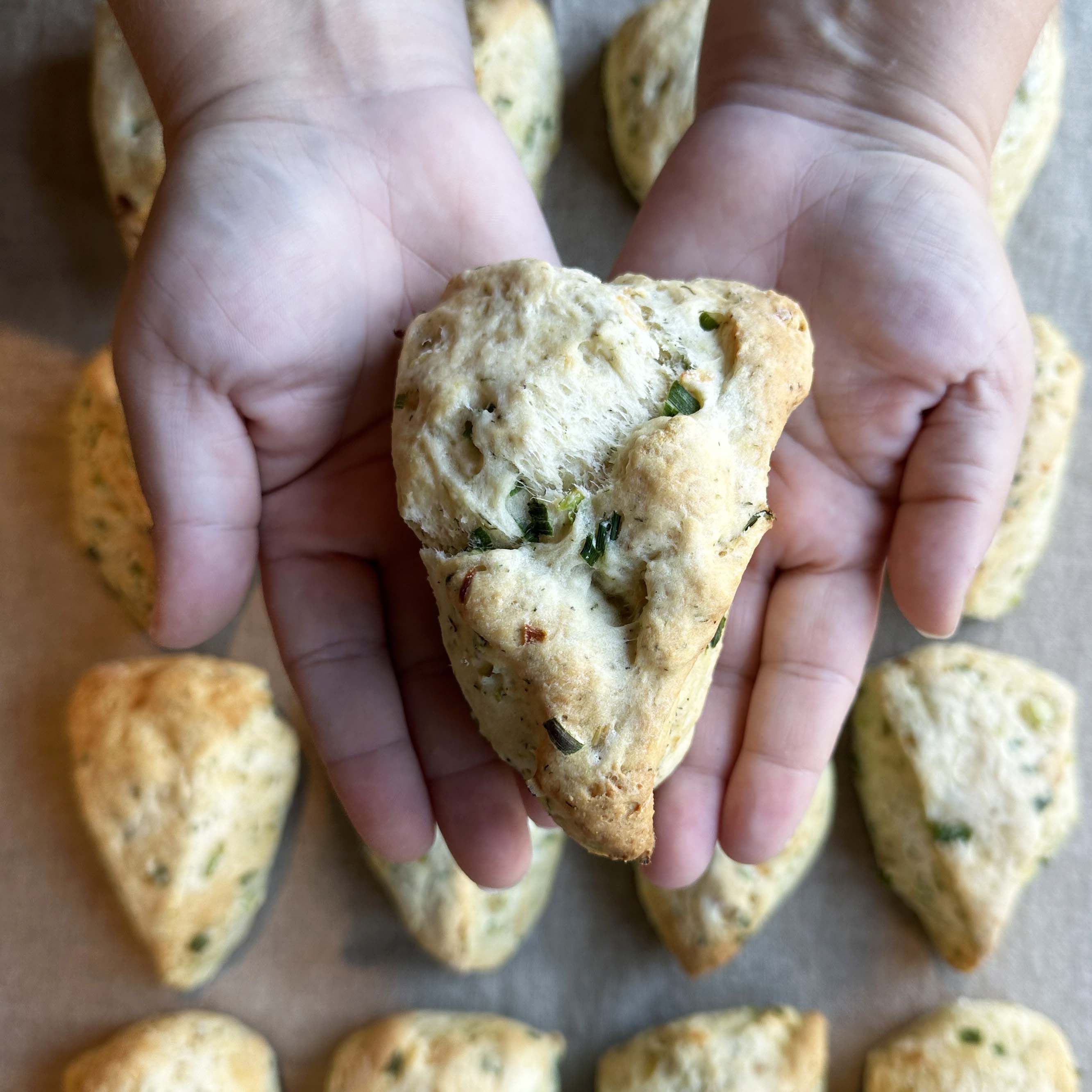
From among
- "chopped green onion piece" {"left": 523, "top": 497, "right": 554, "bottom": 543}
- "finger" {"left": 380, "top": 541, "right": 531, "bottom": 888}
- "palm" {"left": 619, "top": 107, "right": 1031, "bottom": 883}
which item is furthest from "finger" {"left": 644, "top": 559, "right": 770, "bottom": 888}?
"chopped green onion piece" {"left": 523, "top": 497, "right": 554, "bottom": 543}

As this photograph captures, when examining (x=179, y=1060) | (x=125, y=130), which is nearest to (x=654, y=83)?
(x=125, y=130)

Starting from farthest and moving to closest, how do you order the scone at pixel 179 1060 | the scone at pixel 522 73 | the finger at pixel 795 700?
the scone at pixel 522 73 → the scone at pixel 179 1060 → the finger at pixel 795 700

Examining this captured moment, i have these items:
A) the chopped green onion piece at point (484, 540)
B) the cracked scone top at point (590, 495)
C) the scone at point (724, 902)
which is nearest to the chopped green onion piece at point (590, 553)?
the cracked scone top at point (590, 495)

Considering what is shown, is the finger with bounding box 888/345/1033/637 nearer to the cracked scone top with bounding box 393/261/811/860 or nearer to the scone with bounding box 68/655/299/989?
the cracked scone top with bounding box 393/261/811/860

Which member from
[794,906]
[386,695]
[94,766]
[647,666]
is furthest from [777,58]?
[94,766]

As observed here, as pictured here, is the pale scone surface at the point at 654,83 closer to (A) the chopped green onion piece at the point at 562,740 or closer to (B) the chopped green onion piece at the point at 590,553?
(B) the chopped green onion piece at the point at 590,553
